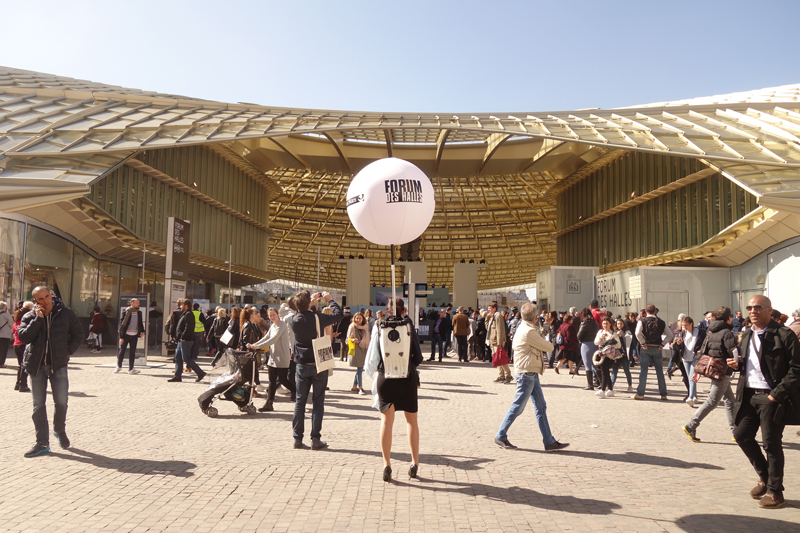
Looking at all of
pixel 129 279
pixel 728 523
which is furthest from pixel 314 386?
pixel 129 279

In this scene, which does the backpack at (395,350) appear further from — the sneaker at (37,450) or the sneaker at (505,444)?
the sneaker at (37,450)

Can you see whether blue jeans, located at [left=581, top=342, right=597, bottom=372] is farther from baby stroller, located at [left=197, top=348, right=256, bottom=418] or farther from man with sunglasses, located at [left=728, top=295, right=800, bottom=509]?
man with sunglasses, located at [left=728, top=295, right=800, bottom=509]

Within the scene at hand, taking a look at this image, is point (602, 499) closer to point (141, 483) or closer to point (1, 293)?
point (141, 483)

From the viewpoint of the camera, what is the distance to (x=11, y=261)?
19625 mm

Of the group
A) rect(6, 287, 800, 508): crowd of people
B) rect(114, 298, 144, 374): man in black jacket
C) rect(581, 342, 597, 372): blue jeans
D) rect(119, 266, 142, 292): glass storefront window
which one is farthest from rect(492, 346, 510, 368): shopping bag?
rect(119, 266, 142, 292): glass storefront window

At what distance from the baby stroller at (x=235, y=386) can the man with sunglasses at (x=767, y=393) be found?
21.8ft

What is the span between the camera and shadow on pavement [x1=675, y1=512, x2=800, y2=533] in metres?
4.72

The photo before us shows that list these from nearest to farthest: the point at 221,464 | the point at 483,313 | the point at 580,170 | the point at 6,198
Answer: the point at 221,464 < the point at 6,198 < the point at 483,313 < the point at 580,170

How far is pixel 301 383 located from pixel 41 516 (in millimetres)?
3294

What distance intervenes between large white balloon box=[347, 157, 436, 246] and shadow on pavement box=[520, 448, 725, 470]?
292cm

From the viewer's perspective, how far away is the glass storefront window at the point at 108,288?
26.5 metres

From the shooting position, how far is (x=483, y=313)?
882 inches

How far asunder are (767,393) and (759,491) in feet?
2.69

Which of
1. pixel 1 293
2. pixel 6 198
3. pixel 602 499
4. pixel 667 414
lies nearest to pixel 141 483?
pixel 602 499
